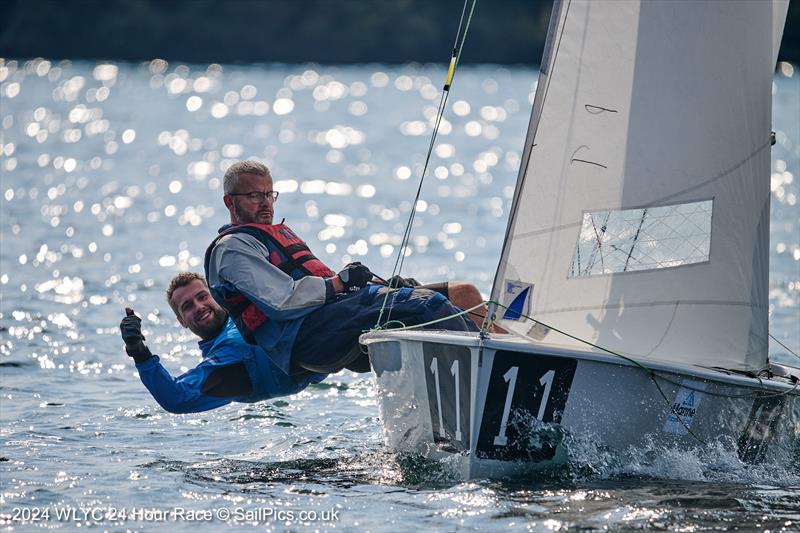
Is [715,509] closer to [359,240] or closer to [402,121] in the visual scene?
[359,240]

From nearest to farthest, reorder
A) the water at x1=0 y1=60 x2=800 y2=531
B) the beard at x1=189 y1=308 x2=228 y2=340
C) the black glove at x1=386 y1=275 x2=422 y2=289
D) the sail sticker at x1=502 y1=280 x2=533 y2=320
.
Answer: the water at x1=0 y1=60 x2=800 y2=531 < the sail sticker at x1=502 y1=280 x2=533 y2=320 < the black glove at x1=386 y1=275 x2=422 y2=289 < the beard at x1=189 y1=308 x2=228 y2=340

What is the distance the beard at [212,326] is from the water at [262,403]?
61 cm

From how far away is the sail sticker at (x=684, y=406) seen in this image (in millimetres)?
5699

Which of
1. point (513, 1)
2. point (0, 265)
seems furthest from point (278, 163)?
point (513, 1)

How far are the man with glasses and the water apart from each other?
24.6 inches

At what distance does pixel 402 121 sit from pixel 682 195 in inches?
1420

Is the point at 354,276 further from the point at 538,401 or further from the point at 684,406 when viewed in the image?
the point at 684,406

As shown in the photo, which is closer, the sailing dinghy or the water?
the water

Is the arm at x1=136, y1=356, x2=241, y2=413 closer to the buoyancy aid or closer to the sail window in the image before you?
the buoyancy aid

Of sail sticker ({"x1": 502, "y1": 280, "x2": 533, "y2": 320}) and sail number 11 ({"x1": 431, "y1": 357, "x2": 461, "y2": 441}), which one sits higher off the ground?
sail sticker ({"x1": 502, "y1": 280, "x2": 533, "y2": 320})

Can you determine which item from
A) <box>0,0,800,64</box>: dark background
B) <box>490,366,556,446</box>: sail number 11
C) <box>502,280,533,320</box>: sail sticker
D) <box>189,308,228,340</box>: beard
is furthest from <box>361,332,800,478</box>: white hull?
<box>0,0,800,64</box>: dark background

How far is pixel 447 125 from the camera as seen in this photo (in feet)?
133

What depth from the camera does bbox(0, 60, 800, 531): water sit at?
219 inches

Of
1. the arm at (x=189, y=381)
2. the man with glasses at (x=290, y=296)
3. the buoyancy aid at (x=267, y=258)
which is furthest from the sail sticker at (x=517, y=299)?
the arm at (x=189, y=381)
